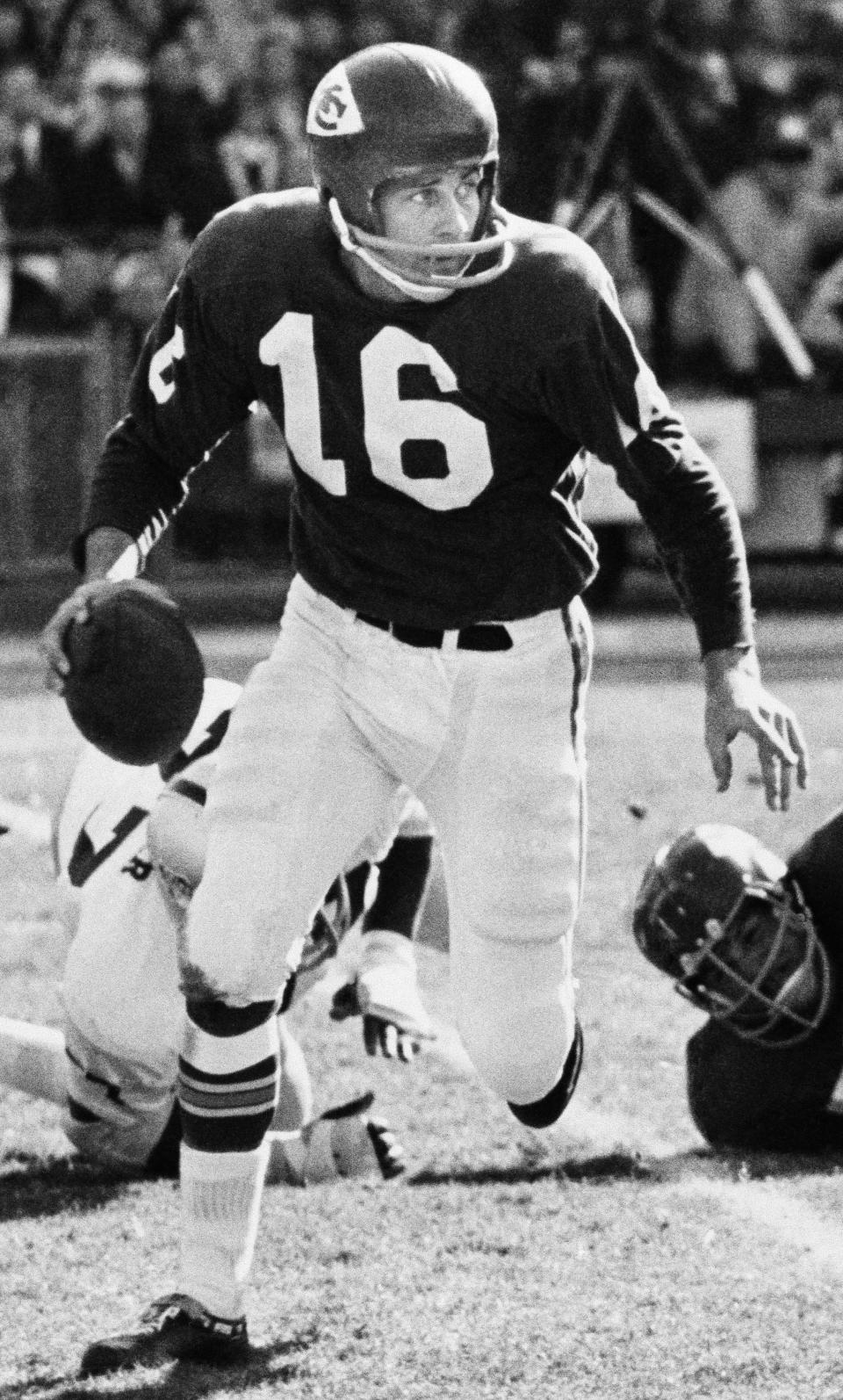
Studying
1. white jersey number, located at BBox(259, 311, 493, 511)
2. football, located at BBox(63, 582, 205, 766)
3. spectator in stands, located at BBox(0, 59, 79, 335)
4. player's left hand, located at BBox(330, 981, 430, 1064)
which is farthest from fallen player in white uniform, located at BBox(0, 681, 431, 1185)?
spectator in stands, located at BBox(0, 59, 79, 335)

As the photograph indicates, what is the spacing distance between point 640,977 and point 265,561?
605 cm

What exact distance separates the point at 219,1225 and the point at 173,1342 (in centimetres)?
17

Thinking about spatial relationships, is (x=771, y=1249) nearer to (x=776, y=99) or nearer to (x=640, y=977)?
(x=640, y=977)

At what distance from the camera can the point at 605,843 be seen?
7082 mm

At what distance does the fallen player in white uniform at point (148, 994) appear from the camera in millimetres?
4316

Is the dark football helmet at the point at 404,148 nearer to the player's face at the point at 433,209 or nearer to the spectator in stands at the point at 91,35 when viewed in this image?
the player's face at the point at 433,209

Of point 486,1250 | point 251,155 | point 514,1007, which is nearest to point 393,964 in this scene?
point 486,1250

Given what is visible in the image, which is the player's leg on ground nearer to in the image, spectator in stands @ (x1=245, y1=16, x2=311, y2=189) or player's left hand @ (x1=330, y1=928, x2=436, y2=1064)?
player's left hand @ (x1=330, y1=928, x2=436, y2=1064)

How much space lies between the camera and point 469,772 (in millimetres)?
3744

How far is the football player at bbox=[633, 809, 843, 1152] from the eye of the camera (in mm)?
4414

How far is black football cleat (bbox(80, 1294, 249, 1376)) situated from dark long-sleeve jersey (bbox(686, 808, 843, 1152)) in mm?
1251

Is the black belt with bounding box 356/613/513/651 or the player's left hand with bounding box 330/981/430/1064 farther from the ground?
the black belt with bounding box 356/613/513/651

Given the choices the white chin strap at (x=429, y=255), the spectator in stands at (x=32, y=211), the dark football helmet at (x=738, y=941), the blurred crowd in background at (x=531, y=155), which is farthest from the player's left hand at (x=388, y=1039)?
the spectator in stands at (x=32, y=211)

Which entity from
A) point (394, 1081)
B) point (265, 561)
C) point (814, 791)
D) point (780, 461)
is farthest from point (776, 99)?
point (394, 1081)
